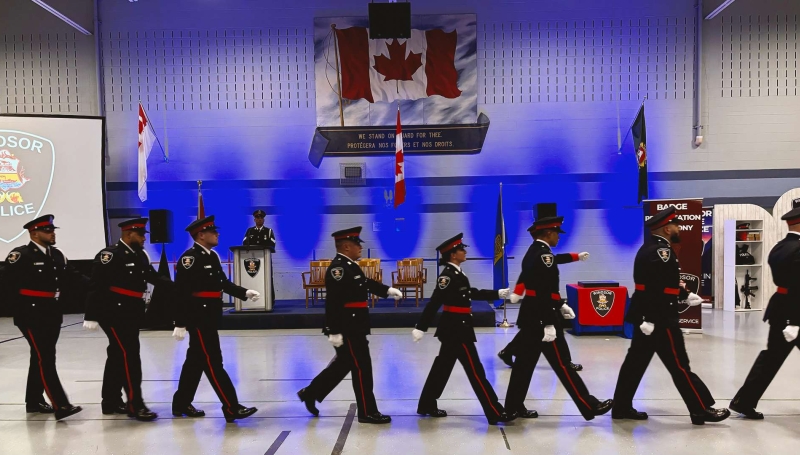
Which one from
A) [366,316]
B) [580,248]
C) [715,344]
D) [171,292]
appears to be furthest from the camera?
[580,248]

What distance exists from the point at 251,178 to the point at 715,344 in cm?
872

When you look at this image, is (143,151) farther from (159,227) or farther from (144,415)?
(144,415)

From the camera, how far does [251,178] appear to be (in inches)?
457

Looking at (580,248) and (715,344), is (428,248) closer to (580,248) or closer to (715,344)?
(580,248)

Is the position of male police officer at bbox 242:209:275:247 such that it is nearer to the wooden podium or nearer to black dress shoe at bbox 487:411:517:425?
the wooden podium

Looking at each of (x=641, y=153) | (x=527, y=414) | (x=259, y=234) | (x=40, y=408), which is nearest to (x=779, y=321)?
(x=527, y=414)

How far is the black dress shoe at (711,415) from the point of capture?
4.22 metres

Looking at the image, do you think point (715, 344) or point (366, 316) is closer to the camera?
point (366, 316)

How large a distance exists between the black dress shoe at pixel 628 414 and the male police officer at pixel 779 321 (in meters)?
0.72

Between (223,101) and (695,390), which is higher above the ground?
(223,101)

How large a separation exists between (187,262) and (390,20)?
6.70 meters

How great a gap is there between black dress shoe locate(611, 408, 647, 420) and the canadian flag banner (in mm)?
8210

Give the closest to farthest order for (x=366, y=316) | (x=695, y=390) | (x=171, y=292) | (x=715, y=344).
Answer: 1. (x=695, y=390)
2. (x=366, y=316)
3. (x=171, y=292)
4. (x=715, y=344)

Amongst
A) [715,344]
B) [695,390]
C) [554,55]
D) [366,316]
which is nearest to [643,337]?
[695,390]
